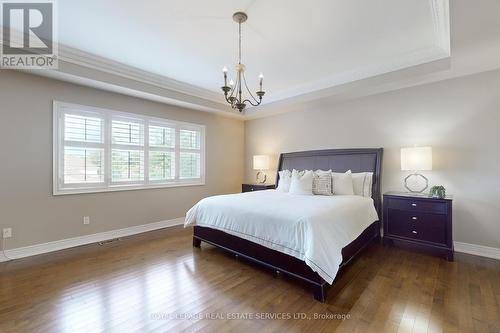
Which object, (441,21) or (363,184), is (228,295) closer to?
(363,184)

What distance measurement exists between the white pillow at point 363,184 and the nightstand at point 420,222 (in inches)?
11.5

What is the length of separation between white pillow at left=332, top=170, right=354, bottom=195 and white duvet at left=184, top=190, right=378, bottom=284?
1.12 feet

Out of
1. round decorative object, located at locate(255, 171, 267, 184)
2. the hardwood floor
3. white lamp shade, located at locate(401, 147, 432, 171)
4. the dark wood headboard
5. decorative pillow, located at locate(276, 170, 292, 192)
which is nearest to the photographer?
the hardwood floor

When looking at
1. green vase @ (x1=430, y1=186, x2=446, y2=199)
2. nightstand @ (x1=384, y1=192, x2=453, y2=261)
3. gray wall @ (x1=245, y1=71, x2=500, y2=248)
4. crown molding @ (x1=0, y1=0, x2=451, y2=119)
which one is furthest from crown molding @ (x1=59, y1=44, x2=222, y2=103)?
green vase @ (x1=430, y1=186, x2=446, y2=199)

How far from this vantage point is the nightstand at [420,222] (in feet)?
9.68

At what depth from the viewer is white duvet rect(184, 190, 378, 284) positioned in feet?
6.84

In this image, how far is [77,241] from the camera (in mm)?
3543

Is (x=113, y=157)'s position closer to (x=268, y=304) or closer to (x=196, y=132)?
(x=196, y=132)

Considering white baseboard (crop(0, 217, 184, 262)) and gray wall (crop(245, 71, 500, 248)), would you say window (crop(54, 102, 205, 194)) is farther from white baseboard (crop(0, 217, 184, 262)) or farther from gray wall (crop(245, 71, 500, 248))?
gray wall (crop(245, 71, 500, 248))

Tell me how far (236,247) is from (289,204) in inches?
34.3

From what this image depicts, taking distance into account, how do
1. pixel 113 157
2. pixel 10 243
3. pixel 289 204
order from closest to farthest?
pixel 289 204
pixel 10 243
pixel 113 157

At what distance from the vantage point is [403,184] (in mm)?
3746

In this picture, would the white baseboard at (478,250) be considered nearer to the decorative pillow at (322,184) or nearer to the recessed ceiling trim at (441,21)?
the decorative pillow at (322,184)

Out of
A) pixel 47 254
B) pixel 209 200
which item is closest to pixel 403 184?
pixel 209 200
